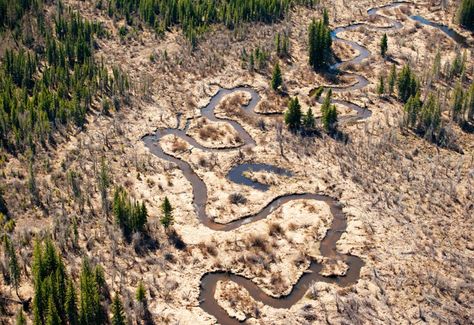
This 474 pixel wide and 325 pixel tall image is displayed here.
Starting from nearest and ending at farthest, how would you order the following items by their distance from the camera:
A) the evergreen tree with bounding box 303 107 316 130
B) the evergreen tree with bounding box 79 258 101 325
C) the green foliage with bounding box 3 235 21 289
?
the evergreen tree with bounding box 79 258 101 325
the green foliage with bounding box 3 235 21 289
the evergreen tree with bounding box 303 107 316 130

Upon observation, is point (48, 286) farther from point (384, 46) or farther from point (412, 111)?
point (384, 46)

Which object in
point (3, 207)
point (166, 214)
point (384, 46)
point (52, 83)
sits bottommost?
point (3, 207)

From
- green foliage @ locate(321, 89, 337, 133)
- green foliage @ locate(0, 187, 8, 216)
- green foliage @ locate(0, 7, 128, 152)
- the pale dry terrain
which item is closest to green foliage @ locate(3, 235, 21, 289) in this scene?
the pale dry terrain

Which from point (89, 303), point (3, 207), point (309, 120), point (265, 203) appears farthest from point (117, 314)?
point (309, 120)

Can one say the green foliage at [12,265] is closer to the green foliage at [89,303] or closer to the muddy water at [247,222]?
the green foliage at [89,303]

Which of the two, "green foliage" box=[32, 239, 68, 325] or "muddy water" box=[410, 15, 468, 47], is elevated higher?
"muddy water" box=[410, 15, 468, 47]

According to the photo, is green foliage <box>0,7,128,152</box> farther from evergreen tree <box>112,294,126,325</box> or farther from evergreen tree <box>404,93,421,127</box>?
evergreen tree <box>404,93,421,127</box>

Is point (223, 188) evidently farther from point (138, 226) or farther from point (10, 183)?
point (10, 183)
